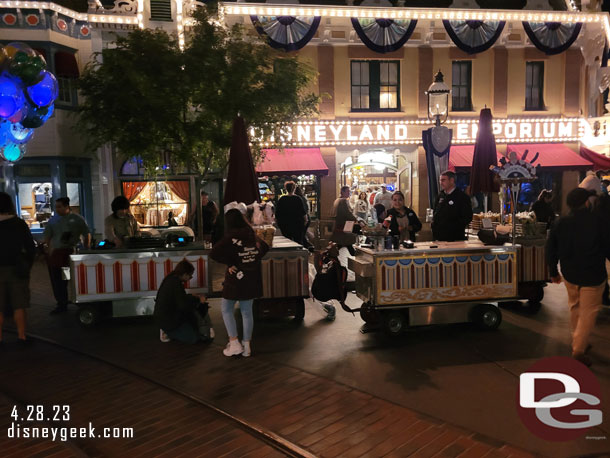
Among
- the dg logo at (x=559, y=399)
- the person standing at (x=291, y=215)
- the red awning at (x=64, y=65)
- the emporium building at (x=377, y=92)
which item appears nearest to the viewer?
the dg logo at (x=559, y=399)

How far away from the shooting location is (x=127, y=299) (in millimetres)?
7660

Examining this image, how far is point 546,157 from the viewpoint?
18656mm

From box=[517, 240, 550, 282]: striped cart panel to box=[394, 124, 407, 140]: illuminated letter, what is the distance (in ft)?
36.1

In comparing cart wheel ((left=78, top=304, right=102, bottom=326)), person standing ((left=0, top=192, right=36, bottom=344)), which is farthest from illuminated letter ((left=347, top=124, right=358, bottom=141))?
person standing ((left=0, top=192, right=36, bottom=344))

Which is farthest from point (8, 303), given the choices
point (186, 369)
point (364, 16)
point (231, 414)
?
point (364, 16)

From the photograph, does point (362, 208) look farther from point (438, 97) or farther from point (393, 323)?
point (393, 323)

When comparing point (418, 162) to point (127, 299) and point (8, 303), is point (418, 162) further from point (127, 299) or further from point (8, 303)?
point (8, 303)

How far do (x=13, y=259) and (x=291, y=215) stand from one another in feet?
17.7

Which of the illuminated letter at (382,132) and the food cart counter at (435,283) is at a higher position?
the illuminated letter at (382,132)

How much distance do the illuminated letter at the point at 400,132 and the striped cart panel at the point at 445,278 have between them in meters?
11.8

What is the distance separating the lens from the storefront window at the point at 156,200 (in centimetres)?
1703

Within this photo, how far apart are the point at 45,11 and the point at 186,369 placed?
1323 cm

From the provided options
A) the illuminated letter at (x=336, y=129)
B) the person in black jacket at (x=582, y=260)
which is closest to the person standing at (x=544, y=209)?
the person in black jacket at (x=582, y=260)

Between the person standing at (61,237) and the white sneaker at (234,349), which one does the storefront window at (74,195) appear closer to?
the person standing at (61,237)
